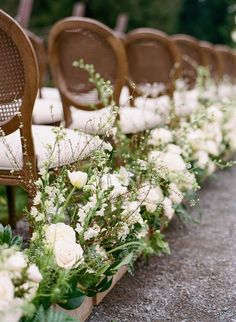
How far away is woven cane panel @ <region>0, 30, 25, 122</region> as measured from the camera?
6.56 feet

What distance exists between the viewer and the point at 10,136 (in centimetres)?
225

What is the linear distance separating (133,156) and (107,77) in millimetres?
615

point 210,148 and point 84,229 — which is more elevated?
point 84,229

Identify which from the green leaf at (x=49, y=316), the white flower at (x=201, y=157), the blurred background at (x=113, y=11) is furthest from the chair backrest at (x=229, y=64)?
the green leaf at (x=49, y=316)

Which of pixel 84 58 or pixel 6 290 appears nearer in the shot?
pixel 6 290

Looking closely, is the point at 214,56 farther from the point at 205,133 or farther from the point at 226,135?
the point at 205,133

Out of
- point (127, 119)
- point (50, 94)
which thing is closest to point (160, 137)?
point (127, 119)

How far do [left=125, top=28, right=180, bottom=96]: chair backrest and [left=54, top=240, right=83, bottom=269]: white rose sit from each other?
2035 mm

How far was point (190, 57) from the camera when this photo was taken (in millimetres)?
5246

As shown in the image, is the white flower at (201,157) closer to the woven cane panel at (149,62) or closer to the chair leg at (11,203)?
the woven cane panel at (149,62)

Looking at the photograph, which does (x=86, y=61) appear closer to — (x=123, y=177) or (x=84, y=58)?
(x=84, y=58)

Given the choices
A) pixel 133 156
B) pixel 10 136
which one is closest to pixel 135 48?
pixel 133 156

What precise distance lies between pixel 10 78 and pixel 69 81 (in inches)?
43.9

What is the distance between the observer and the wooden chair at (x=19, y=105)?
77.0 inches
